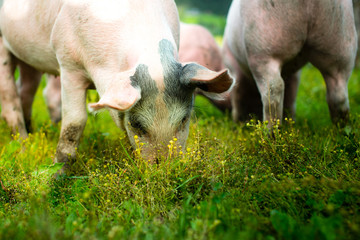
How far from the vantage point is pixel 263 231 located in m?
1.92

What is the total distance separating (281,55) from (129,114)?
152 centimetres

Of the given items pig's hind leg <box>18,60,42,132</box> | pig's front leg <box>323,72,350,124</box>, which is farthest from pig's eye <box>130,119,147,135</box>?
Answer: pig's hind leg <box>18,60,42,132</box>

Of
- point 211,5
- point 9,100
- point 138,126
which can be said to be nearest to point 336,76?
point 138,126

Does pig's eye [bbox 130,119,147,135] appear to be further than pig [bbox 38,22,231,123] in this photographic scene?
No

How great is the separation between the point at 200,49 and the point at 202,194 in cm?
355

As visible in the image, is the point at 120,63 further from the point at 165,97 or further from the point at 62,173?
the point at 62,173

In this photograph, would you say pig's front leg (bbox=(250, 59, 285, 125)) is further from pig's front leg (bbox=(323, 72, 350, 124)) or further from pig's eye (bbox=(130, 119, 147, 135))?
pig's eye (bbox=(130, 119, 147, 135))

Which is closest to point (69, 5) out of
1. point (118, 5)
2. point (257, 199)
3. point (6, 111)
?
point (118, 5)

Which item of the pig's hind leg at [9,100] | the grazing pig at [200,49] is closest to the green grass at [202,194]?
the pig's hind leg at [9,100]

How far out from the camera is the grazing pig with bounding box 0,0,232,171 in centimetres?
255

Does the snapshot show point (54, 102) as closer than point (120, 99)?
No

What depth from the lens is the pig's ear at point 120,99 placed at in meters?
2.20

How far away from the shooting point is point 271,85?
3.36 meters

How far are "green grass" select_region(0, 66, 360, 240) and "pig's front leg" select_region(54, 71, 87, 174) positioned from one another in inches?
6.0
